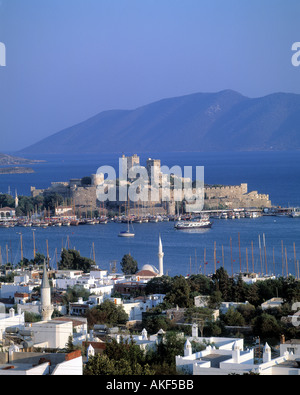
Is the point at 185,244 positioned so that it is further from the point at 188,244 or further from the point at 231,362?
the point at 231,362

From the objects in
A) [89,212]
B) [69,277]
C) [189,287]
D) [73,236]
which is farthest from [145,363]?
[89,212]

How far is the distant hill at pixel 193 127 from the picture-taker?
305ft

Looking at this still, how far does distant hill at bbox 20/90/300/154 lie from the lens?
9288cm

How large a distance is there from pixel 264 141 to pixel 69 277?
81802mm

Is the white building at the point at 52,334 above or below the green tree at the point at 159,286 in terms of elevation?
above

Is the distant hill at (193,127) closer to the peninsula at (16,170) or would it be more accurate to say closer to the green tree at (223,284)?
the peninsula at (16,170)

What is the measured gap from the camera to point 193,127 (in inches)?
4161

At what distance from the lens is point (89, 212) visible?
101 ft

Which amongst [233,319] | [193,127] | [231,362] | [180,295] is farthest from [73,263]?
[193,127]

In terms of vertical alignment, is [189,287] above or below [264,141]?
below

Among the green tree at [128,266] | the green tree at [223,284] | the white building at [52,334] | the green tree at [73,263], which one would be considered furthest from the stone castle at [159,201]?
the white building at [52,334]

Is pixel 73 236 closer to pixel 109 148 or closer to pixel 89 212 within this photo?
pixel 89 212
